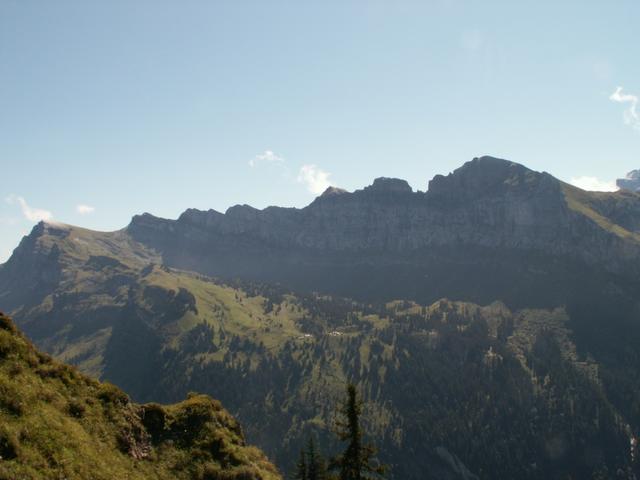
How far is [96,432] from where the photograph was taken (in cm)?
3969

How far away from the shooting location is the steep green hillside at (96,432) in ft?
107

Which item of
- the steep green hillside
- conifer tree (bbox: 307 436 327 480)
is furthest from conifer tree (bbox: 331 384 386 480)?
conifer tree (bbox: 307 436 327 480)

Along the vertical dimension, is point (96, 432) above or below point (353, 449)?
above

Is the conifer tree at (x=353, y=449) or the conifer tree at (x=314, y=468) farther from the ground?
the conifer tree at (x=353, y=449)

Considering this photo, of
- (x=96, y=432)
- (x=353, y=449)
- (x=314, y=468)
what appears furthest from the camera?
(x=314, y=468)

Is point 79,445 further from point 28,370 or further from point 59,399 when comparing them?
point 28,370

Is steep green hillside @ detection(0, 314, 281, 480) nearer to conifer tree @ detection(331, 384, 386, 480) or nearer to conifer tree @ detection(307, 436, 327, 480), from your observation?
conifer tree @ detection(307, 436, 327, 480)

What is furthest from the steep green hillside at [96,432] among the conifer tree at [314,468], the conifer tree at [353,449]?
the conifer tree at [353,449]

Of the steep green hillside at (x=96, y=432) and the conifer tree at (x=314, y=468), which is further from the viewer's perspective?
the conifer tree at (x=314, y=468)

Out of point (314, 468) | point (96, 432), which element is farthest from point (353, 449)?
point (96, 432)

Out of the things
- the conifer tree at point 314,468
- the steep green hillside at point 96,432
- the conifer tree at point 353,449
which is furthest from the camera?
the conifer tree at point 314,468

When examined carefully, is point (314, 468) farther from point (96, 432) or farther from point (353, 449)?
point (96, 432)

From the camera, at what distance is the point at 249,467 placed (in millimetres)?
47312

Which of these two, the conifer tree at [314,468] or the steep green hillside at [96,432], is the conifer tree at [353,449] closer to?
the steep green hillside at [96,432]
